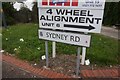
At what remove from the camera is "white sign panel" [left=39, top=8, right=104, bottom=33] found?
2930 millimetres

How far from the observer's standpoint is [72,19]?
3150 mm

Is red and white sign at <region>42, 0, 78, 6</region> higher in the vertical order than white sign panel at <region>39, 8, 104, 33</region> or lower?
higher

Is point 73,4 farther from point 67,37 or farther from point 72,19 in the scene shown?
point 67,37

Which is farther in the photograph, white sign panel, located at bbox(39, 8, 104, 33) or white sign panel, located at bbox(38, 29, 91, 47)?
white sign panel, located at bbox(38, 29, 91, 47)

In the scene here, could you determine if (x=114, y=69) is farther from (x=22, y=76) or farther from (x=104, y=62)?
(x=22, y=76)

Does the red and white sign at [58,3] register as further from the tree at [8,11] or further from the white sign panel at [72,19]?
the tree at [8,11]

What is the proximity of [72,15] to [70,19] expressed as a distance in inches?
3.6

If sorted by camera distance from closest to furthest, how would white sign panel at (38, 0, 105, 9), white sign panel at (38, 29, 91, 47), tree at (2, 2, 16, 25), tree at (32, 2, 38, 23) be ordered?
white sign panel at (38, 0, 105, 9)
white sign panel at (38, 29, 91, 47)
tree at (2, 2, 16, 25)
tree at (32, 2, 38, 23)

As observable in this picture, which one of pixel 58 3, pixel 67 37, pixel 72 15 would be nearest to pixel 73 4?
pixel 72 15

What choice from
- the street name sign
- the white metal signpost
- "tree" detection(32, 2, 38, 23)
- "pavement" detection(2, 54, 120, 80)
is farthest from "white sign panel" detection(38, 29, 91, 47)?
"tree" detection(32, 2, 38, 23)

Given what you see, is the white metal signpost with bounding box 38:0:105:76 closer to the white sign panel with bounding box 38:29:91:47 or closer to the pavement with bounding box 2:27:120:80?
the white sign panel with bounding box 38:29:91:47

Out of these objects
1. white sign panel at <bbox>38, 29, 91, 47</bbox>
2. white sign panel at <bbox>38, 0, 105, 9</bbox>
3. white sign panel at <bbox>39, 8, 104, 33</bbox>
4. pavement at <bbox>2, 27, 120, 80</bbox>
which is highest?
white sign panel at <bbox>38, 0, 105, 9</bbox>

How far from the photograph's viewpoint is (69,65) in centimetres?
382

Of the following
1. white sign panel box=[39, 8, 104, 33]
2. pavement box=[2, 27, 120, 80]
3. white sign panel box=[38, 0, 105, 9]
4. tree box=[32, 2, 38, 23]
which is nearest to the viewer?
white sign panel box=[38, 0, 105, 9]
